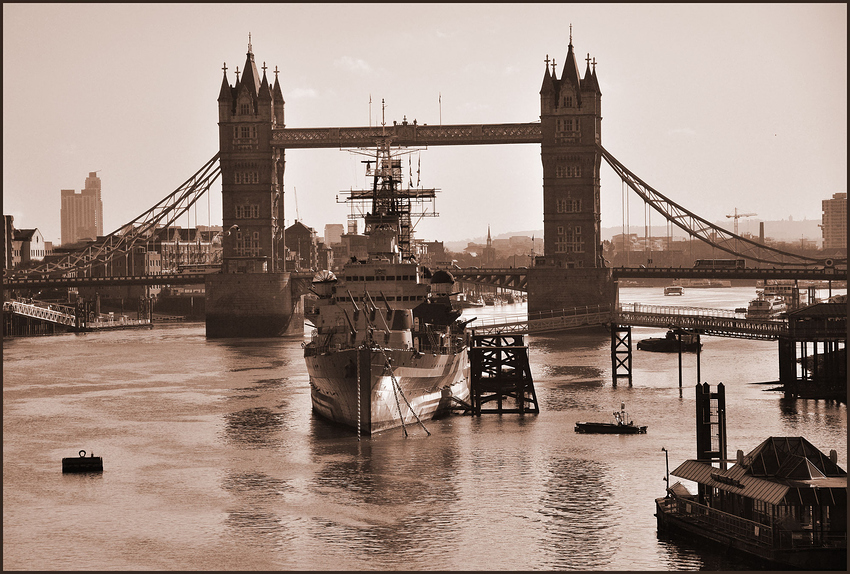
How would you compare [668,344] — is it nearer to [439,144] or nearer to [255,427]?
[439,144]

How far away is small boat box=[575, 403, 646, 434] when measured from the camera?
47094mm

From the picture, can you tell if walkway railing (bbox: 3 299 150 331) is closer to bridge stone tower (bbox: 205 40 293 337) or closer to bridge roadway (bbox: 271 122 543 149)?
bridge stone tower (bbox: 205 40 293 337)

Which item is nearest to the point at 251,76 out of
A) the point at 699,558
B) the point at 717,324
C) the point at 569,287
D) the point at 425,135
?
the point at 425,135

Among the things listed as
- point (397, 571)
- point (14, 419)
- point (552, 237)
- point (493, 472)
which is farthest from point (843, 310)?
point (552, 237)

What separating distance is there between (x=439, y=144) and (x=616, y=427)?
6171 cm

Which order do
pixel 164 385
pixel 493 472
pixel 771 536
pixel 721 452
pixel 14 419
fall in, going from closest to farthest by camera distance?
pixel 771 536, pixel 721 452, pixel 493 472, pixel 14 419, pixel 164 385

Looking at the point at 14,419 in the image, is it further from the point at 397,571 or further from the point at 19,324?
the point at 19,324

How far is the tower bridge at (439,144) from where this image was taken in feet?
347

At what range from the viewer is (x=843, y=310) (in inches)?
2235

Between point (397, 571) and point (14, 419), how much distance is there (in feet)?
103

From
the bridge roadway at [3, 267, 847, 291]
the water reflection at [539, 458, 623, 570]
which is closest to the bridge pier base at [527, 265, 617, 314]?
the bridge roadway at [3, 267, 847, 291]

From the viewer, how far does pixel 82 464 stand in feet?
137

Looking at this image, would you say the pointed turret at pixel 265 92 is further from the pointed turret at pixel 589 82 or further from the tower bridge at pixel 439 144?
the pointed turret at pixel 589 82

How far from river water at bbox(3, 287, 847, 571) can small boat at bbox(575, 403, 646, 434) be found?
2.06 feet
